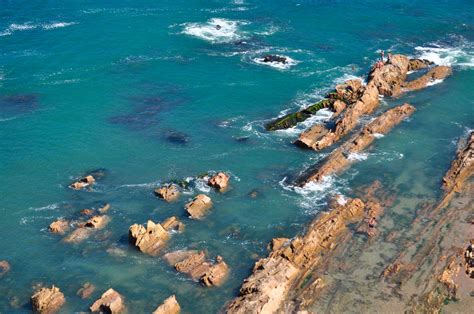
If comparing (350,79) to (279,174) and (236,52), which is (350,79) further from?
(279,174)

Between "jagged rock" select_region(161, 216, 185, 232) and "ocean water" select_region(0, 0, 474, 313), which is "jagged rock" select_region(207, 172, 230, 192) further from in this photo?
"jagged rock" select_region(161, 216, 185, 232)

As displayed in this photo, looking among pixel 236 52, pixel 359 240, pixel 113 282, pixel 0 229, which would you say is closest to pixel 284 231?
pixel 359 240

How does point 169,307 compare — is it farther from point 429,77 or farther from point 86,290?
point 429,77

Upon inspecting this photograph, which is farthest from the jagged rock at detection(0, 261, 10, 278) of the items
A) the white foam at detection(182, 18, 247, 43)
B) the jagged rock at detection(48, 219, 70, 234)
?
the white foam at detection(182, 18, 247, 43)

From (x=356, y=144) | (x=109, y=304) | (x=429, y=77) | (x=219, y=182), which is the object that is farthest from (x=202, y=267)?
(x=429, y=77)

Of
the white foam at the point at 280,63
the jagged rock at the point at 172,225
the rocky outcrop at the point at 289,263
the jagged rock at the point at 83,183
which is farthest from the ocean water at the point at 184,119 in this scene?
the rocky outcrop at the point at 289,263
